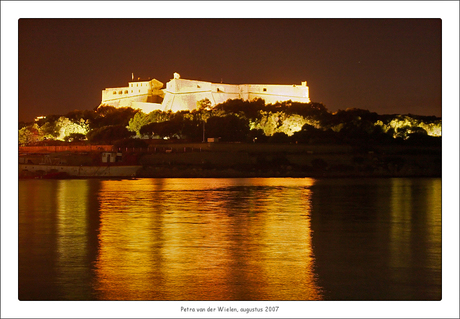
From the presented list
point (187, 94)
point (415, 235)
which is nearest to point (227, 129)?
point (187, 94)

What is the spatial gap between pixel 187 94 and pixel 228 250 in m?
40.3

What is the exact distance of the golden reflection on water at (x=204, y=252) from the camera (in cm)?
537

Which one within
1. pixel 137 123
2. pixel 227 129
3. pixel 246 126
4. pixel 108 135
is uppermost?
pixel 137 123

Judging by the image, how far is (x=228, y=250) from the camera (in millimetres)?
7246

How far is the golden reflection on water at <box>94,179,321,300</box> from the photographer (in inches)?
211

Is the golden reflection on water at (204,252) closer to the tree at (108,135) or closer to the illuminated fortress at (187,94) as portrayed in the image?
the tree at (108,135)

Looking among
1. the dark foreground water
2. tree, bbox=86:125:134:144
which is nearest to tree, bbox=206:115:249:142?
tree, bbox=86:125:134:144

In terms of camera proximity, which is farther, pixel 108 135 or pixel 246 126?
pixel 246 126

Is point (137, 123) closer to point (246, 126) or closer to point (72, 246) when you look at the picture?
point (246, 126)

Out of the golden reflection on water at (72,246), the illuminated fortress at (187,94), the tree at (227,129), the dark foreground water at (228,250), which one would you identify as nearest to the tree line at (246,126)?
the tree at (227,129)

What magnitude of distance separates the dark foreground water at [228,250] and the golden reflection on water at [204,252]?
15mm

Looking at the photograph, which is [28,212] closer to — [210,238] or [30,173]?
[210,238]

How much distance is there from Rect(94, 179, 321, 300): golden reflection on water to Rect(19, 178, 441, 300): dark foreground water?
0.02 m

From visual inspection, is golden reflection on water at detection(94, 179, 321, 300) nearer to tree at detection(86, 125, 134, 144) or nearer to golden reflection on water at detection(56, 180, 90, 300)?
golden reflection on water at detection(56, 180, 90, 300)
